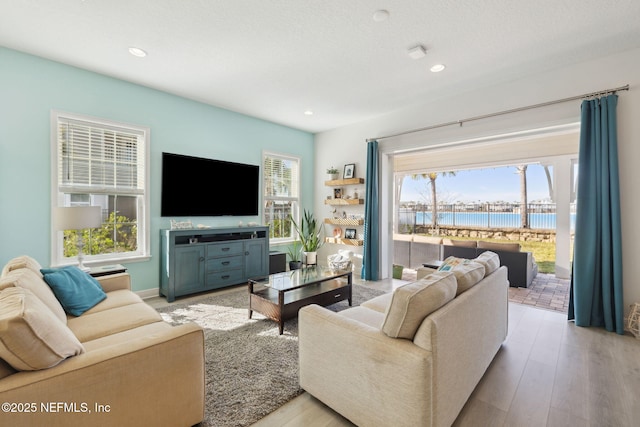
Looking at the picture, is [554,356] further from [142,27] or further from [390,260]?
[142,27]

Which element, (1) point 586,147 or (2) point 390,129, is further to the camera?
(2) point 390,129

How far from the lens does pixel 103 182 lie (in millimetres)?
3641

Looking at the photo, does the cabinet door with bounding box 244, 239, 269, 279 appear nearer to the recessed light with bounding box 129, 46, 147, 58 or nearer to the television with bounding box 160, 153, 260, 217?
the television with bounding box 160, 153, 260, 217

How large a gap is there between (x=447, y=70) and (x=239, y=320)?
3.63 metres

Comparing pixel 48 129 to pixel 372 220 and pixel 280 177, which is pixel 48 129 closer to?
pixel 280 177

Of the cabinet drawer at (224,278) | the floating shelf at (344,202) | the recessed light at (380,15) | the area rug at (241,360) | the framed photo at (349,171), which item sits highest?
the recessed light at (380,15)

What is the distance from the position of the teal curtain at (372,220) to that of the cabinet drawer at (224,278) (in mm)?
2044

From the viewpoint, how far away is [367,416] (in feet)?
5.02

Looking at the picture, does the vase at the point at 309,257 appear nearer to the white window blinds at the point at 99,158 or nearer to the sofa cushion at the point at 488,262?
the white window blinds at the point at 99,158

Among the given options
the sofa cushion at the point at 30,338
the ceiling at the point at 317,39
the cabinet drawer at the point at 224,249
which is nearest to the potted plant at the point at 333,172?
the ceiling at the point at 317,39

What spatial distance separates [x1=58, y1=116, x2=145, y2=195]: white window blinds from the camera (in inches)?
133

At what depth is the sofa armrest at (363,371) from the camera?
4.40 ft

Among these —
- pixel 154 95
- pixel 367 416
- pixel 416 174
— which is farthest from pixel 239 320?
pixel 416 174

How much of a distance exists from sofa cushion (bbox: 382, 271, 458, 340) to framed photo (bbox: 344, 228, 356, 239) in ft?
12.6
